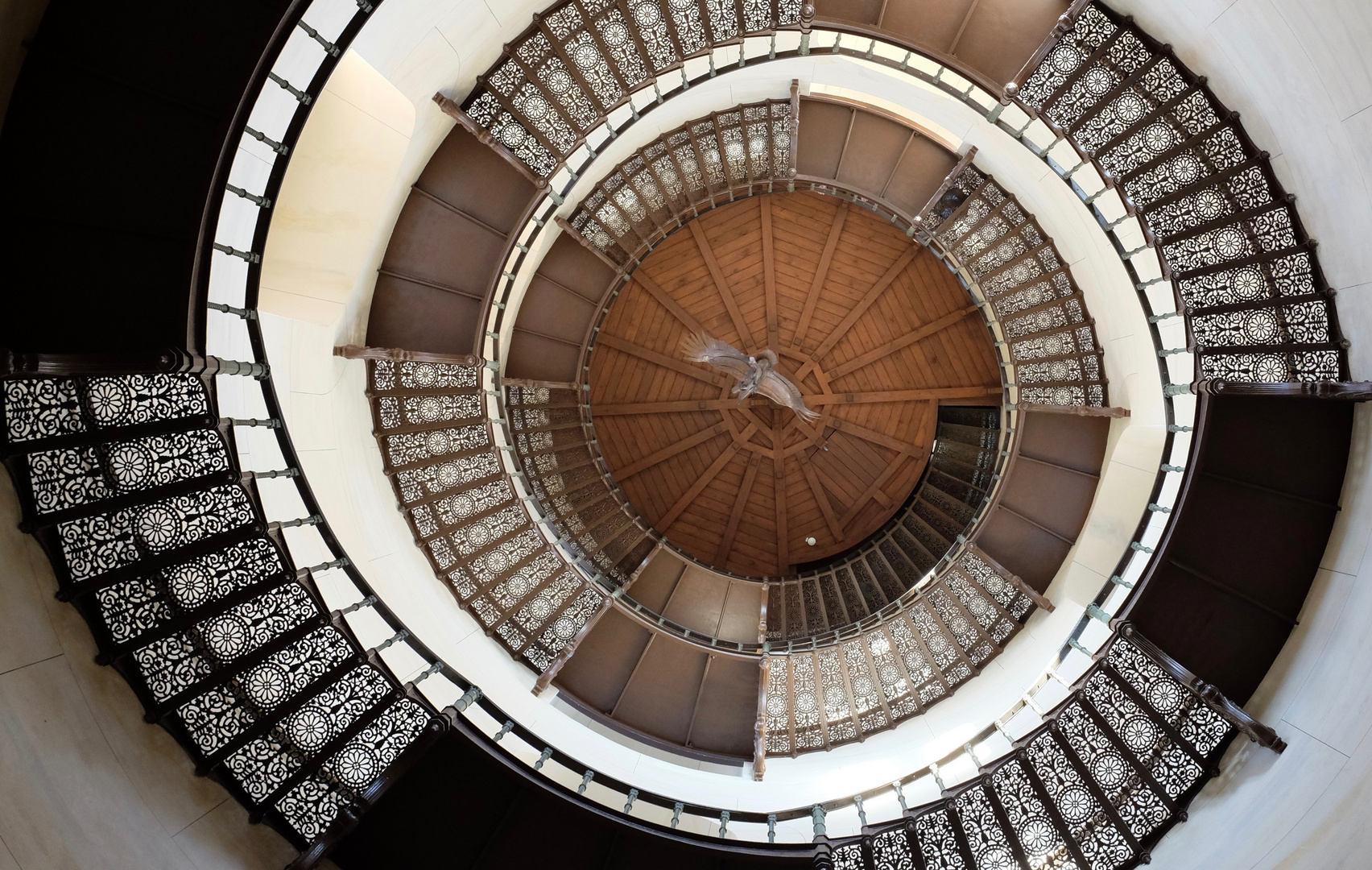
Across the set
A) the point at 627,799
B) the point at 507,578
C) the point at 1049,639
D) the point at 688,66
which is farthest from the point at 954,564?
the point at 688,66

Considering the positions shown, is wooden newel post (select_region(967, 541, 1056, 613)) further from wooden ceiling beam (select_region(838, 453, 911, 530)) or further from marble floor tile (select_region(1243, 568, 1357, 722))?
wooden ceiling beam (select_region(838, 453, 911, 530))

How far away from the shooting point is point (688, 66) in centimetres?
941

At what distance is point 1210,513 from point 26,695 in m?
12.7

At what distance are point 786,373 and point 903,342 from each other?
8.87 feet

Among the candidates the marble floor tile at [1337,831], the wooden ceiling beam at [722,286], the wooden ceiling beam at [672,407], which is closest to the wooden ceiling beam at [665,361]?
the wooden ceiling beam at [672,407]

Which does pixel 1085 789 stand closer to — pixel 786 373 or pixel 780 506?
pixel 780 506

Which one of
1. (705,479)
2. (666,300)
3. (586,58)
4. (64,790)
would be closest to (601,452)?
(705,479)

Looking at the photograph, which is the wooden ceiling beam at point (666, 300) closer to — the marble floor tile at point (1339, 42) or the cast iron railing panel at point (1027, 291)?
the cast iron railing panel at point (1027, 291)

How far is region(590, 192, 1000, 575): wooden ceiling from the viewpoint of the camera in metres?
13.8

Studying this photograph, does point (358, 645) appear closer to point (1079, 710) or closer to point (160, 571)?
point (160, 571)

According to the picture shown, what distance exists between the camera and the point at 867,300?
14180 mm

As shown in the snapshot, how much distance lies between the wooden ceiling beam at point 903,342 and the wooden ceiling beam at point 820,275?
1.16m

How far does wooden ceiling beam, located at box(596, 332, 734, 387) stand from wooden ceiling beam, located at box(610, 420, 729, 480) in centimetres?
108

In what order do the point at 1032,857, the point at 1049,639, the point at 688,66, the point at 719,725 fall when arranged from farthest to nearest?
the point at 719,725, the point at 1049,639, the point at 688,66, the point at 1032,857
